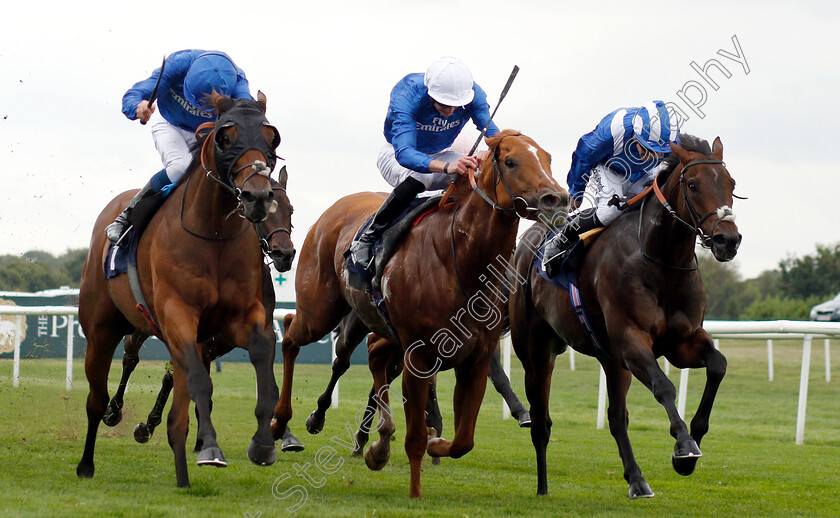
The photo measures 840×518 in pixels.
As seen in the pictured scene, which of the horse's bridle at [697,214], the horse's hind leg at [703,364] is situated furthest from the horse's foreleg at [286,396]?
the horse's bridle at [697,214]

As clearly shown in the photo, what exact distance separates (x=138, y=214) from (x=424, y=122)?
1.85m

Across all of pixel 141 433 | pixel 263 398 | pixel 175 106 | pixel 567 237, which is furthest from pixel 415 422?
pixel 141 433

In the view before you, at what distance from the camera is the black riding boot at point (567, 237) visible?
6.26 meters

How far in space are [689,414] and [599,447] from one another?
379 cm

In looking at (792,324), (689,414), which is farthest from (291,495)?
(689,414)

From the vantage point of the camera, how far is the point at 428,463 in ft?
23.9

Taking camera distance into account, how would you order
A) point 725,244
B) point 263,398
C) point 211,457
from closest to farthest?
point 211,457, point 263,398, point 725,244

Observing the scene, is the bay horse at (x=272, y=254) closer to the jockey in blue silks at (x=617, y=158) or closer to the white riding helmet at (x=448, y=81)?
the white riding helmet at (x=448, y=81)

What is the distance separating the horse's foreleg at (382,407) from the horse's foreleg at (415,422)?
0.32 m

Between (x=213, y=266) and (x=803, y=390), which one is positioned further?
(x=803, y=390)

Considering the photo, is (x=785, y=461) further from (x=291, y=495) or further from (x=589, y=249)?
(x=291, y=495)

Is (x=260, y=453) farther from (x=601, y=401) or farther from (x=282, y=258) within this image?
(x=601, y=401)

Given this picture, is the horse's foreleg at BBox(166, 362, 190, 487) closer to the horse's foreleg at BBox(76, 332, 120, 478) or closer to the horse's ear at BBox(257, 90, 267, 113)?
the horse's foreleg at BBox(76, 332, 120, 478)

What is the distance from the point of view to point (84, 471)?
5941 mm
